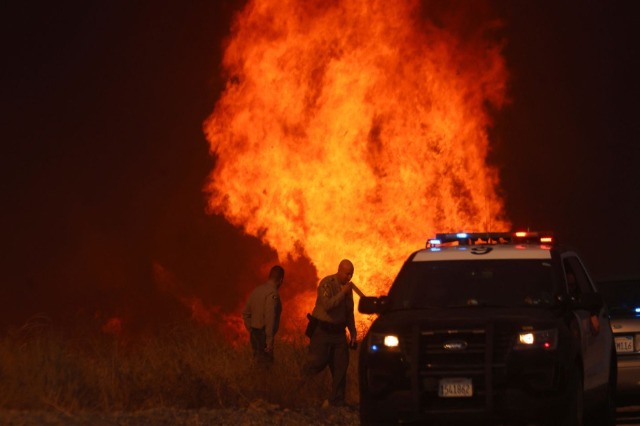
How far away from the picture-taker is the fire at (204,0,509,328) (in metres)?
28.0

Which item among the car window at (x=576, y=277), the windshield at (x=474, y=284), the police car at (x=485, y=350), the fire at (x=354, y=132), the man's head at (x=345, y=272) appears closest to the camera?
the police car at (x=485, y=350)

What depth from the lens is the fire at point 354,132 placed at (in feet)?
92.0

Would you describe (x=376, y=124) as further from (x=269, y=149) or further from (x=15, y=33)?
(x=15, y=33)

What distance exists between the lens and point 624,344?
1708 centimetres

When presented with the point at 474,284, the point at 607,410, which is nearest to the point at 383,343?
the point at 474,284

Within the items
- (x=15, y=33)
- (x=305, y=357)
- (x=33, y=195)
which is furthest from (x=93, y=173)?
(x=305, y=357)

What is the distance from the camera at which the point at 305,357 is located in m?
19.2

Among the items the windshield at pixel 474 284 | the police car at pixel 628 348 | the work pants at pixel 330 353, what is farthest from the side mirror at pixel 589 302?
the work pants at pixel 330 353

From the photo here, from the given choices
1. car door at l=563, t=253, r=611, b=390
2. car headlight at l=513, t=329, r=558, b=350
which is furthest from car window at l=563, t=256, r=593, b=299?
car headlight at l=513, t=329, r=558, b=350

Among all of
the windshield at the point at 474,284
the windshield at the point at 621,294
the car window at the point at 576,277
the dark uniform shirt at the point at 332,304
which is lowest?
the windshield at the point at 474,284

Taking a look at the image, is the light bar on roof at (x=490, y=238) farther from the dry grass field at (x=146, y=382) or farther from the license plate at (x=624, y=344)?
the dry grass field at (x=146, y=382)

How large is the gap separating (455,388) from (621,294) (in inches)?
281

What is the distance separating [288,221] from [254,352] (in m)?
10.3

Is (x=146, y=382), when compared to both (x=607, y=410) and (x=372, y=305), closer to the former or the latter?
(x=372, y=305)
